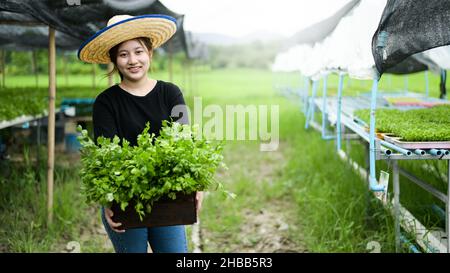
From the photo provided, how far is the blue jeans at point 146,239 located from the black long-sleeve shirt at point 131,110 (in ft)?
0.98

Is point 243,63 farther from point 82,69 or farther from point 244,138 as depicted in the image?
point 244,138

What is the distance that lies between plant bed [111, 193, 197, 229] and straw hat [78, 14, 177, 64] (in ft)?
1.96

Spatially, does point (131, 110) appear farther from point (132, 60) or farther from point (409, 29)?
point (409, 29)

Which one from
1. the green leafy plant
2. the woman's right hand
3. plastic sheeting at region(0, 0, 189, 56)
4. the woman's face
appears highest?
plastic sheeting at region(0, 0, 189, 56)

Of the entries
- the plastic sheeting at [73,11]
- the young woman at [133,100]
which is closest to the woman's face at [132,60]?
the young woman at [133,100]

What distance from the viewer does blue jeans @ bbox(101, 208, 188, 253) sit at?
182 cm

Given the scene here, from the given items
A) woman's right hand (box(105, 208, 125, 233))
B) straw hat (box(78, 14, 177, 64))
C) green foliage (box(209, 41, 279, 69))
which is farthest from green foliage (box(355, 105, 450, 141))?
green foliage (box(209, 41, 279, 69))

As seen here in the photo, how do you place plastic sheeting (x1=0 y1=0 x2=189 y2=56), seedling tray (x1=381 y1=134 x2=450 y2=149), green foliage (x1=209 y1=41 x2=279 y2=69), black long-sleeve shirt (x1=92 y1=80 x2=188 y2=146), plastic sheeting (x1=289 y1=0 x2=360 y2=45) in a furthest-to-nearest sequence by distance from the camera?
green foliage (x1=209 y1=41 x2=279 y2=69), plastic sheeting (x1=289 y1=0 x2=360 y2=45), plastic sheeting (x1=0 y1=0 x2=189 y2=56), seedling tray (x1=381 y1=134 x2=450 y2=149), black long-sleeve shirt (x1=92 y1=80 x2=188 y2=146)

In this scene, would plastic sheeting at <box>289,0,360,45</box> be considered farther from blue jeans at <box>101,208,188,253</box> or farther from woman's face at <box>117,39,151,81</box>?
blue jeans at <box>101,208,188,253</box>

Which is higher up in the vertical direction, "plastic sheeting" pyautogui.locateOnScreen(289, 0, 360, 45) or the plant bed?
"plastic sheeting" pyautogui.locateOnScreen(289, 0, 360, 45)

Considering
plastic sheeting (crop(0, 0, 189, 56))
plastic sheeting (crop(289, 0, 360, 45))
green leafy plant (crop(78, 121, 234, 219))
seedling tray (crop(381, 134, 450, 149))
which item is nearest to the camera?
green leafy plant (crop(78, 121, 234, 219))

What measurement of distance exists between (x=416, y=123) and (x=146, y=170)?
147cm
